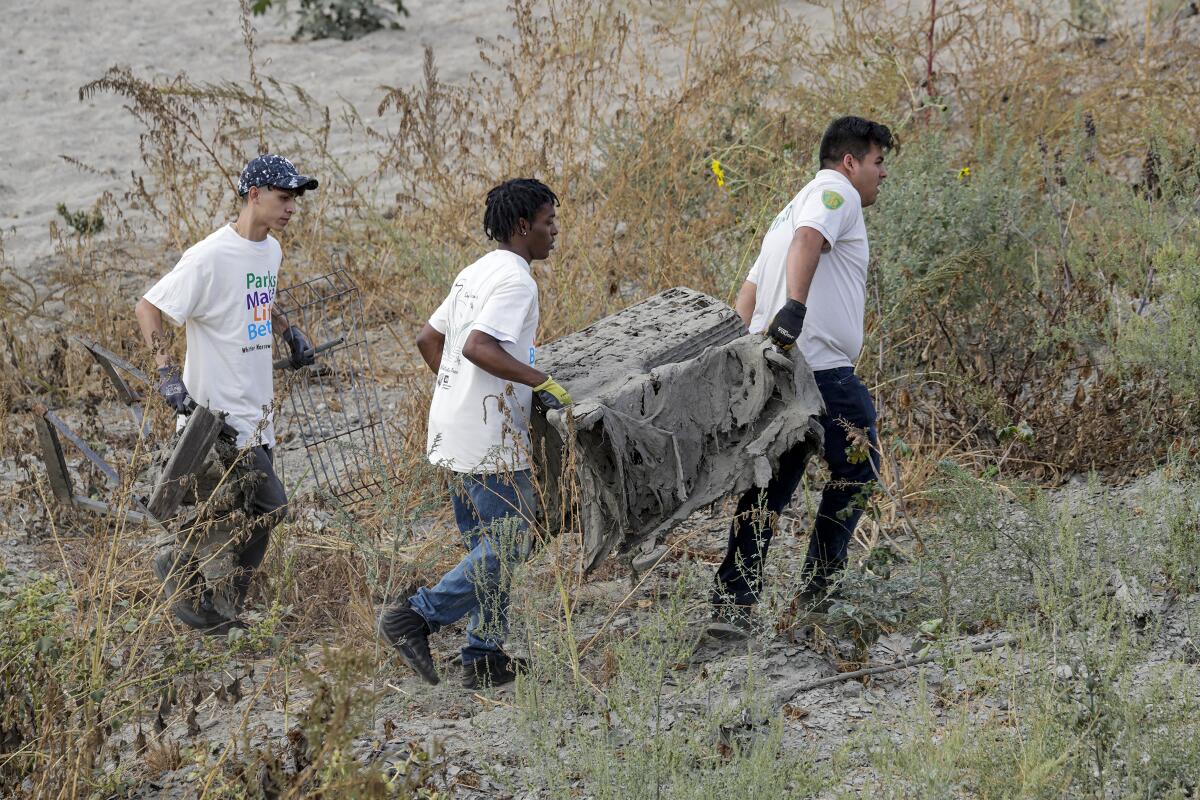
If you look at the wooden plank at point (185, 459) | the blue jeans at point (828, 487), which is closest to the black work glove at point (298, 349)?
the wooden plank at point (185, 459)

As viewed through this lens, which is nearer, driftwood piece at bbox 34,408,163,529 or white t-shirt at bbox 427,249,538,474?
white t-shirt at bbox 427,249,538,474

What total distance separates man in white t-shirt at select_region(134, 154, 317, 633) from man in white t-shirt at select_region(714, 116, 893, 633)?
Answer: 1.45 metres

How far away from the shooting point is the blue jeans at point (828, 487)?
374 centimetres

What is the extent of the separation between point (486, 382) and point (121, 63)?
9.37 m

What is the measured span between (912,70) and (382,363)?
339cm

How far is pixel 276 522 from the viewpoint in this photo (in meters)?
4.03

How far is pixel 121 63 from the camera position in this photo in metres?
11.4

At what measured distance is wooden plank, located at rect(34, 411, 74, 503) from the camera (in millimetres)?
4629

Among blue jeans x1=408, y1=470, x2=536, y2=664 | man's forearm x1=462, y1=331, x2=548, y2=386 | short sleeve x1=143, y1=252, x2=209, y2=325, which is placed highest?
short sleeve x1=143, y1=252, x2=209, y2=325

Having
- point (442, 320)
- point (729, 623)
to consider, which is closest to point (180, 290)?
point (442, 320)

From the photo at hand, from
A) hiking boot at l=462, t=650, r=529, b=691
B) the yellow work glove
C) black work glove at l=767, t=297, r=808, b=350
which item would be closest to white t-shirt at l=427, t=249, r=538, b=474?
the yellow work glove

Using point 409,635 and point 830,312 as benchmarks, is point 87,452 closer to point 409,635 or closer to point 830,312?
point 409,635

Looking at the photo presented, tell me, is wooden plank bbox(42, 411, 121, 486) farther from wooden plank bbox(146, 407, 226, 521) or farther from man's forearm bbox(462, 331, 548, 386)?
man's forearm bbox(462, 331, 548, 386)

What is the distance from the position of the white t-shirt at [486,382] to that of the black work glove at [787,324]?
0.66m
